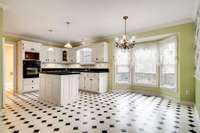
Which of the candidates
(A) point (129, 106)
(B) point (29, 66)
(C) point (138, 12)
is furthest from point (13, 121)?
(C) point (138, 12)

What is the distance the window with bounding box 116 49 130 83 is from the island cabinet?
2.52m

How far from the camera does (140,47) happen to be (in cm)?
620

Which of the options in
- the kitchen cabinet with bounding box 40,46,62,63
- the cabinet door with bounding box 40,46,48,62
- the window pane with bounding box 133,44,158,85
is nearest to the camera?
the window pane with bounding box 133,44,158,85

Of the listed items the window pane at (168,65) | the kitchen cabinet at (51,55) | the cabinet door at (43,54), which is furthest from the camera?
the kitchen cabinet at (51,55)

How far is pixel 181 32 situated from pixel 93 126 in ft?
13.9

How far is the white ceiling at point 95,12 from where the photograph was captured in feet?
10.3

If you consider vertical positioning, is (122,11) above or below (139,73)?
above

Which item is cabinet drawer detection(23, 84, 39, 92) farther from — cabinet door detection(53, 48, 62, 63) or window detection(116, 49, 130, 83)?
window detection(116, 49, 130, 83)

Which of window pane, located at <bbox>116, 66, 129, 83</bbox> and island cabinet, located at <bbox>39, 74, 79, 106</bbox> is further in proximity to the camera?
window pane, located at <bbox>116, 66, 129, 83</bbox>

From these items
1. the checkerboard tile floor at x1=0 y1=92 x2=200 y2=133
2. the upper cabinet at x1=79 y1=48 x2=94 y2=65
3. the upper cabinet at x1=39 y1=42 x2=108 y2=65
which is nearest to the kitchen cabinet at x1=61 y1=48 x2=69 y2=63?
the upper cabinet at x1=39 y1=42 x2=108 y2=65

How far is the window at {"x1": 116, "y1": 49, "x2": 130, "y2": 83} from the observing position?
252 inches

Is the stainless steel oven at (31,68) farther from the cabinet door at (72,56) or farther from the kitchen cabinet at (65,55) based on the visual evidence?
the cabinet door at (72,56)

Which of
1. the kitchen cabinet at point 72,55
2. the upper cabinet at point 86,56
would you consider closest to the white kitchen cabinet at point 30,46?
the kitchen cabinet at point 72,55

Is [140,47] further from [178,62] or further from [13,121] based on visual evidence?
[13,121]
